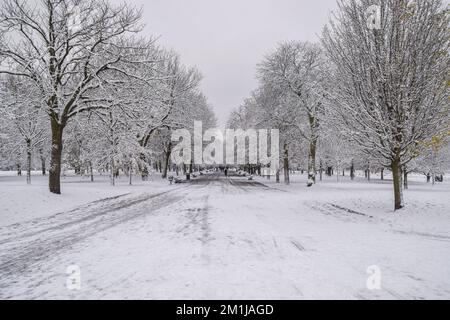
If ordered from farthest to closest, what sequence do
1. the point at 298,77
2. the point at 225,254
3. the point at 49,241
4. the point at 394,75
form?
1. the point at 298,77
2. the point at 394,75
3. the point at 49,241
4. the point at 225,254

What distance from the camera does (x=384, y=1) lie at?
11.3 m

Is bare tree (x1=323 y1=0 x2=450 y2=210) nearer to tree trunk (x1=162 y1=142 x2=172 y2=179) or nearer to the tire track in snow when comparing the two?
the tire track in snow

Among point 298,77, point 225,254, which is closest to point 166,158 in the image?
point 298,77

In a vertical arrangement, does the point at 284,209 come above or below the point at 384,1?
below

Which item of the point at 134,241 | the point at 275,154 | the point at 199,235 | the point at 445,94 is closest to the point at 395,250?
the point at 199,235

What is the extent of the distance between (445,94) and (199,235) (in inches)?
391

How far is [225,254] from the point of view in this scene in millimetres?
6000

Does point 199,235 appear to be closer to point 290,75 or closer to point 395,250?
point 395,250

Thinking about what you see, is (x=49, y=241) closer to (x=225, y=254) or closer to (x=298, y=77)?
(x=225, y=254)

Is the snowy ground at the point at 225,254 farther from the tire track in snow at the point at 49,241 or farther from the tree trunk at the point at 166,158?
the tree trunk at the point at 166,158

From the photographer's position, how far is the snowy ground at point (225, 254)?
4.27m

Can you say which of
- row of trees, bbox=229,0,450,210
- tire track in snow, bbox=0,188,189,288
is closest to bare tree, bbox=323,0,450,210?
row of trees, bbox=229,0,450,210

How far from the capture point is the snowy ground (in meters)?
4.27

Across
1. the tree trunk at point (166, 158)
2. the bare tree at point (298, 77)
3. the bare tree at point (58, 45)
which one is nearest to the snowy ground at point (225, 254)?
the bare tree at point (58, 45)
